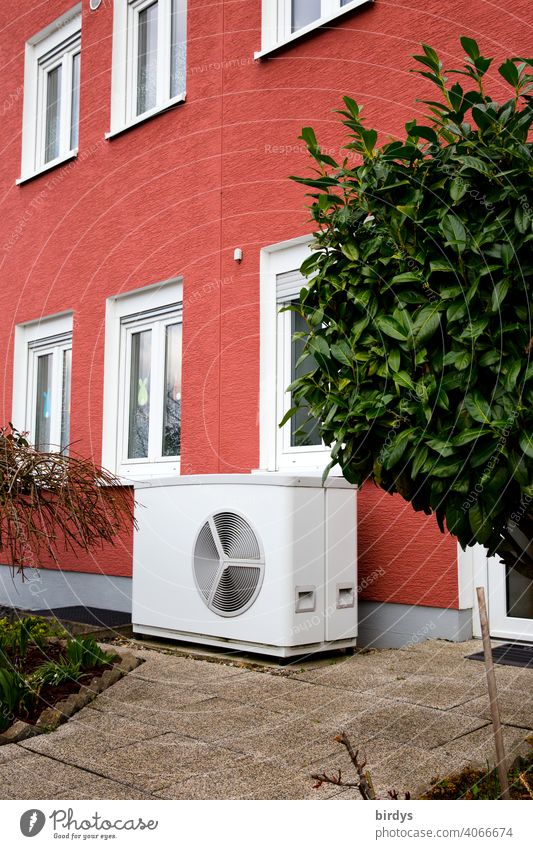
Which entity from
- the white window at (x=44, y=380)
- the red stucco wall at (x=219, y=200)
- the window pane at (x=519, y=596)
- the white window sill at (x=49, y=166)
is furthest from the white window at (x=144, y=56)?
the window pane at (x=519, y=596)

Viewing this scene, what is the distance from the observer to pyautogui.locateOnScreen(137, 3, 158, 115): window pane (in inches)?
322

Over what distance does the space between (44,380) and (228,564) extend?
5404 mm

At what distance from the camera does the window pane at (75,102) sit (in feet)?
30.4

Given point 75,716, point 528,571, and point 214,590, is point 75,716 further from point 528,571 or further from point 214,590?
point 528,571

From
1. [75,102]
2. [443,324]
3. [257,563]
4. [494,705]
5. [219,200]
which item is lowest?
[494,705]

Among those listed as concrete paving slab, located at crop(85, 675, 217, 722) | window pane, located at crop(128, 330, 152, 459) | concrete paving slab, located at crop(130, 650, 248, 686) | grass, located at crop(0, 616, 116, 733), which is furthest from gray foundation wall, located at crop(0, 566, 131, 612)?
concrete paving slab, located at crop(85, 675, 217, 722)

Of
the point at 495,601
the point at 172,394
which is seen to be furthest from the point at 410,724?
the point at 172,394

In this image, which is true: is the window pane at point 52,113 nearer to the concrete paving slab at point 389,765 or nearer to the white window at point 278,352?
the white window at point 278,352

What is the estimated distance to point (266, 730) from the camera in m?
3.46

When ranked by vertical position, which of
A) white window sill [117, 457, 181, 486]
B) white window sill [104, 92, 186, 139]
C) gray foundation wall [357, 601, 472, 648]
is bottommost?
gray foundation wall [357, 601, 472, 648]

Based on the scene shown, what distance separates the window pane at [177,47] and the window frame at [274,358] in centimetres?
240

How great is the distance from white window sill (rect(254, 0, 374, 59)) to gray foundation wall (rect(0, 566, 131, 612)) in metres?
4.48

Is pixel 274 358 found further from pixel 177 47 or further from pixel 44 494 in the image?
pixel 177 47

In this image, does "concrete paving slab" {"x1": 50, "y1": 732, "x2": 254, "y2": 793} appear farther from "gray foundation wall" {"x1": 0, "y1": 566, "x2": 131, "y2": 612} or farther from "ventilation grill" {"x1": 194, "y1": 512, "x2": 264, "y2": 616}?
"gray foundation wall" {"x1": 0, "y1": 566, "x2": 131, "y2": 612}
